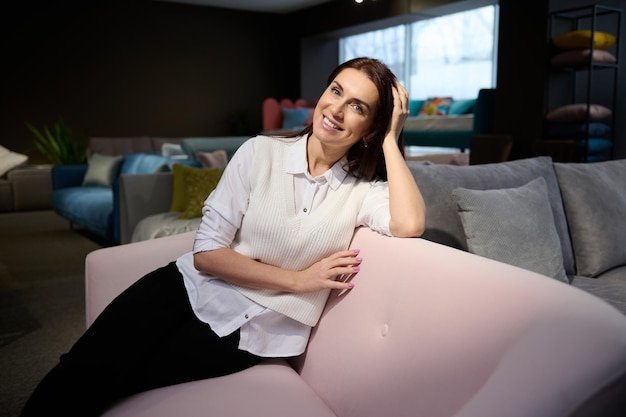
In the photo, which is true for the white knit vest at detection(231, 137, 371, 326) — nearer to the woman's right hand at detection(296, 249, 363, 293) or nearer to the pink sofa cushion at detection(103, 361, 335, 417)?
the woman's right hand at detection(296, 249, 363, 293)

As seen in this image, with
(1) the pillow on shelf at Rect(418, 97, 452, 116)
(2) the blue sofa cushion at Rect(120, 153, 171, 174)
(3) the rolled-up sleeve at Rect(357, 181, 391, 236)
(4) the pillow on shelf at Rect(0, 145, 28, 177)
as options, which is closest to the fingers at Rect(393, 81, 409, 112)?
(3) the rolled-up sleeve at Rect(357, 181, 391, 236)

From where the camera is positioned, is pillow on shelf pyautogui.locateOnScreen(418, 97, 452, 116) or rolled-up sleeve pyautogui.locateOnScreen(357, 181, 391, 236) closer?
rolled-up sleeve pyautogui.locateOnScreen(357, 181, 391, 236)

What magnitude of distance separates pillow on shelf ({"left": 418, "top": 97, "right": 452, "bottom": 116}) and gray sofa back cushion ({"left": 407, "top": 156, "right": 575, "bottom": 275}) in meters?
5.94

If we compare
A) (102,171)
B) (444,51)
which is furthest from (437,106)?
(102,171)

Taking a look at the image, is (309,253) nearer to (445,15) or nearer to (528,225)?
(528,225)

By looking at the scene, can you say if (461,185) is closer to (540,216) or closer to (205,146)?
(540,216)

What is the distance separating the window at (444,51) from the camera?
797cm

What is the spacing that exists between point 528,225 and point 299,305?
92 centimetres

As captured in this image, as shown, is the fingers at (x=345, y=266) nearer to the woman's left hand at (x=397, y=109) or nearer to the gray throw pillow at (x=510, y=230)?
the woman's left hand at (x=397, y=109)

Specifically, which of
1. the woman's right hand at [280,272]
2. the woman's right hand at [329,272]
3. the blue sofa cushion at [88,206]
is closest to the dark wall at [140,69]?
the blue sofa cushion at [88,206]

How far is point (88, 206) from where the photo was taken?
16.0ft

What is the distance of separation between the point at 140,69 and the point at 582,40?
6.89 meters

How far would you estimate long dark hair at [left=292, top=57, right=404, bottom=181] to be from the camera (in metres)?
1.44

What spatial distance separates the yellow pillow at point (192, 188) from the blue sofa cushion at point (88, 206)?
3.08 feet
